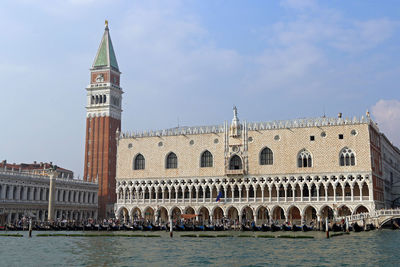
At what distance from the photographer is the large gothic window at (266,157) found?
4734 cm

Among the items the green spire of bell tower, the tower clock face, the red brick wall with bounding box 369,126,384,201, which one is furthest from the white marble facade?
the red brick wall with bounding box 369,126,384,201

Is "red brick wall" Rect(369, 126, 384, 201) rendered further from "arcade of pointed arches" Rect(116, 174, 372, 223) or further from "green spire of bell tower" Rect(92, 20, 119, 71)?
"green spire of bell tower" Rect(92, 20, 119, 71)

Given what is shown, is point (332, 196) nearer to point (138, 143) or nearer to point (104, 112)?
point (138, 143)

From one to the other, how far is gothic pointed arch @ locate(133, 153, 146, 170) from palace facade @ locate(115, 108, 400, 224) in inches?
4.2

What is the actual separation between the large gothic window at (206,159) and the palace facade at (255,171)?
10 centimetres

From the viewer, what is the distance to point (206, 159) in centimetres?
5016

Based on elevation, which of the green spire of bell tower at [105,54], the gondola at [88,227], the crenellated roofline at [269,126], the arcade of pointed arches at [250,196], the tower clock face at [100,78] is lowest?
the gondola at [88,227]

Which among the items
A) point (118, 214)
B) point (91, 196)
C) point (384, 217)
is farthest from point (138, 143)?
point (384, 217)

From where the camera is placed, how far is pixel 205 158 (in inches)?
1978

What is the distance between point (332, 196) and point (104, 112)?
34522 millimetres

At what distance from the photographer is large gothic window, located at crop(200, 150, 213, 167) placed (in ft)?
164

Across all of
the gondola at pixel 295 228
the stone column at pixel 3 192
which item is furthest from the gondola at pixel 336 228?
the stone column at pixel 3 192

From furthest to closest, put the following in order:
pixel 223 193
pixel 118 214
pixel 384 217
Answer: pixel 118 214 < pixel 223 193 < pixel 384 217

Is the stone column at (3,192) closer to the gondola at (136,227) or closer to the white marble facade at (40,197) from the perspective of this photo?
the white marble facade at (40,197)
